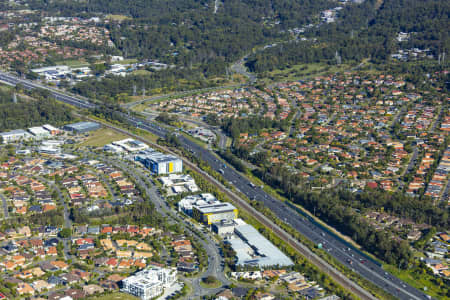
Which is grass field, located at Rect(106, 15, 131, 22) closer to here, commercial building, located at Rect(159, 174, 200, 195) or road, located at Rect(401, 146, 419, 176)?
commercial building, located at Rect(159, 174, 200, 195)

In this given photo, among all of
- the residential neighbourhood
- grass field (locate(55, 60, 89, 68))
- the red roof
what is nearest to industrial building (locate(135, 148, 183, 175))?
the residential neighbourhood

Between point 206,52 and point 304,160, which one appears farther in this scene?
point 206,52

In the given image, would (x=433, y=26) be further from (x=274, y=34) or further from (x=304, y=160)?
(x=304, y=160)

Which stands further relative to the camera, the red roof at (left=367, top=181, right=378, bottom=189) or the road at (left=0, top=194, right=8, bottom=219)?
the red roof at (left=367, top=181, right=378, bottom=189)

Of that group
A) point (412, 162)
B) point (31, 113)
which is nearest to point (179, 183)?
point (412, 162)

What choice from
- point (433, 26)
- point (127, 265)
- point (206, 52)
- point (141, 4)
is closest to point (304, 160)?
point (127, 265)

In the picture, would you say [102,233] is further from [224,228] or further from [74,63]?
[74,63]
